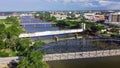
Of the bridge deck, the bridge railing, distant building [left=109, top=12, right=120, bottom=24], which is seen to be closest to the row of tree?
the bridge deck

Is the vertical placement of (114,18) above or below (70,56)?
below

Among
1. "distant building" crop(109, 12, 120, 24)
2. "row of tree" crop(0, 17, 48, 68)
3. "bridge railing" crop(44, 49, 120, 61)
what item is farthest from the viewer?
"distant building" crop(109, 12, 120, 24)

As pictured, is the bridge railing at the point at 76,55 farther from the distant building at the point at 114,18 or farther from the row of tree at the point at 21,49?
the distant building at the point at 114,18

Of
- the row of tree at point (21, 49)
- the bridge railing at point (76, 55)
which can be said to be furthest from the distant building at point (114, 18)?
the bridge railing at point (76, 55)

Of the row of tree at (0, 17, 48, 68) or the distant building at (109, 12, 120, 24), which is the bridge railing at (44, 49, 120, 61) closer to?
the row of tree at (0, 17, 48, 68)

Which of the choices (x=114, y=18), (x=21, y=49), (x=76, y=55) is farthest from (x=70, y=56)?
(x=114, y=18)

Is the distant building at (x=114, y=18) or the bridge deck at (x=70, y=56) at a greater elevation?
the bridge deck at (x=70, y=56)

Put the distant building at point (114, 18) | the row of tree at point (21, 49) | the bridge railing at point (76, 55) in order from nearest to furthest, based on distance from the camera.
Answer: the row of tree at point (21, 49)
the bridge railing at point (76, 55)
the distant building at point (114, 18)

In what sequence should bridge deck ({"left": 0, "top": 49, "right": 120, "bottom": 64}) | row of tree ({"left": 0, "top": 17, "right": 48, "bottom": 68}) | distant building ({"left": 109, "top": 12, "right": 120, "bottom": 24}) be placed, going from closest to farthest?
row of tree ({"left": 0, "top": 17, "right": 48, "bottom": 68}) → bridge deck ({"left": 0, "top": 49, "right": 120, "bottom": 64}) → distant building ({"left": 109, "top": 12, "right": 120, "bottom": 24})

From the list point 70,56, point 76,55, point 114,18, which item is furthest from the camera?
point 114,18

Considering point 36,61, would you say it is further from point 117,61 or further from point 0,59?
point 117,61

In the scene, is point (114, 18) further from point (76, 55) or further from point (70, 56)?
point (70, 56)
